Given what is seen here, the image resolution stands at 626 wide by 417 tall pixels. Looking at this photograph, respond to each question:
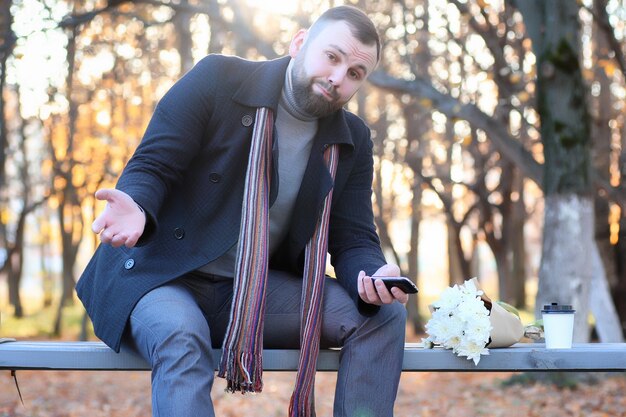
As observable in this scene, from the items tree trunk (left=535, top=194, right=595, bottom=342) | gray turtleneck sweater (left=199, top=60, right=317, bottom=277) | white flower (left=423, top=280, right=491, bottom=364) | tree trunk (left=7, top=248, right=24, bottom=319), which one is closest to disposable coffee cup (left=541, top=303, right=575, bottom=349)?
white flower (left=423, top=280, right=491, bottom=364)

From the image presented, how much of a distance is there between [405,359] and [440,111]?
637 centimetres

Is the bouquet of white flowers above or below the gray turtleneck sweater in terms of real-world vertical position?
below

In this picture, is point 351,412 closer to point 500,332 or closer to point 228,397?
point 500,332

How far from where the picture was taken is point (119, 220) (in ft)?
10.1

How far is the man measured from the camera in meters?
3.39

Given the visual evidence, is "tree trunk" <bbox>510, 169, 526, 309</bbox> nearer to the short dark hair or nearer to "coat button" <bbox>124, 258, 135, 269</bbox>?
the short dark hair

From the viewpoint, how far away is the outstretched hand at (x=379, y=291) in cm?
335

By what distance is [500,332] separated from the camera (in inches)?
153

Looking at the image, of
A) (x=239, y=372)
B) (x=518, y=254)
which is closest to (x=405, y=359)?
(x=239, y=372)

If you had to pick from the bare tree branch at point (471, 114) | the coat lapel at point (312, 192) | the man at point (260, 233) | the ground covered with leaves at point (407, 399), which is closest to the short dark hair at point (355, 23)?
the man at point (260, 233)

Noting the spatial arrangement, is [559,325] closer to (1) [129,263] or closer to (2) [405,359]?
(2) [405,359]

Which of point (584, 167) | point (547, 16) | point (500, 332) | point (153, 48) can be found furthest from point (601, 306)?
point (153, 48)

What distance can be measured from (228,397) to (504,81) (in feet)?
16.6

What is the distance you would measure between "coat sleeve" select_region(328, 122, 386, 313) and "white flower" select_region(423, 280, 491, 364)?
0.32 metres
